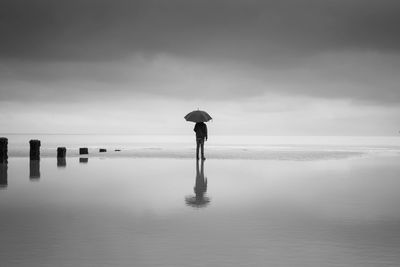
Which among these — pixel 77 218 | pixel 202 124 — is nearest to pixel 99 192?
pixel 77 218

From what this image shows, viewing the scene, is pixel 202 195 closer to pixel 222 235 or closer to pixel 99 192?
pixel 99 192

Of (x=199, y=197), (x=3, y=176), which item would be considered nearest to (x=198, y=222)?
(x=199, y=197)

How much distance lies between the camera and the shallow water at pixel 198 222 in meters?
7.71

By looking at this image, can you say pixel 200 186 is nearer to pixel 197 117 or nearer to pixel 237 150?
pixel 197 117

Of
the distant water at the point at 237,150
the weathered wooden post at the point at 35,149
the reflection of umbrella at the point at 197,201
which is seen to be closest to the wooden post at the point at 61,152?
the weathered wooden post at the point at 35,149

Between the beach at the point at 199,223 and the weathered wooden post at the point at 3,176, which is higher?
the beach at the point at 199,223

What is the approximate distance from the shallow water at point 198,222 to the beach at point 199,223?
2 centimetres

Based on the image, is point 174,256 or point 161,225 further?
point 161,225

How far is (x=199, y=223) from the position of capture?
34.1 ft

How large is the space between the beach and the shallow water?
2 cm

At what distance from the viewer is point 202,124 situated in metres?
31.1

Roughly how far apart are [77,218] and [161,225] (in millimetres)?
1967

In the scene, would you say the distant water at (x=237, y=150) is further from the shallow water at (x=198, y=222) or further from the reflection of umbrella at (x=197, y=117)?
the shallow water at (x=198, y=222)

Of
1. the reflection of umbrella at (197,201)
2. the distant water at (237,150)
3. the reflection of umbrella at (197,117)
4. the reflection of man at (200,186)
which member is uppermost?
the reflection of umbrella at (197,117)
